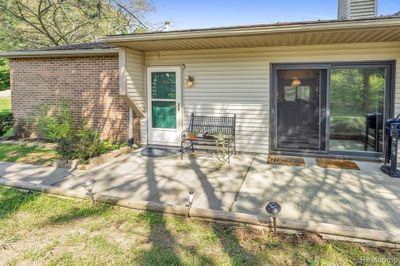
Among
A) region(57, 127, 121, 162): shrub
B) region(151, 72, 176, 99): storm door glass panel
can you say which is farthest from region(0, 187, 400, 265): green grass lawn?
region(151, 72, 176, 99): storm door glass panel

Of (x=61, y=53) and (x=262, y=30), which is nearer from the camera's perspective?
(x=262, y=30)

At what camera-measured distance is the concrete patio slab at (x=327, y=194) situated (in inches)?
139

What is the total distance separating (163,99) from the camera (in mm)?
7598

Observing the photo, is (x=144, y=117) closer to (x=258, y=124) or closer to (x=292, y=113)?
(x=258, y=124)

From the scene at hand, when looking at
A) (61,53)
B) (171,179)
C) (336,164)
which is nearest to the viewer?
(171,179)

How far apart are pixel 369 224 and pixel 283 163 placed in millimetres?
2757

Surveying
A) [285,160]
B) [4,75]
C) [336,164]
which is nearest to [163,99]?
[285,160]

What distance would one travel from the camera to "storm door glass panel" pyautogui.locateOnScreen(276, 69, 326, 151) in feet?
21.5

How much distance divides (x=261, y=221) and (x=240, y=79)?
165 inches

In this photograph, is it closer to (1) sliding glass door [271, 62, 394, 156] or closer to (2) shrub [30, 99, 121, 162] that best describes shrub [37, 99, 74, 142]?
(2) shrub [30, 99, 121, 162]

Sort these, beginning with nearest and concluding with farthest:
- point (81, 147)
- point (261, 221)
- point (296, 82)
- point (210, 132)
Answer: point (261, 221), point (81, 147), point (296, 82), point (210, 132)

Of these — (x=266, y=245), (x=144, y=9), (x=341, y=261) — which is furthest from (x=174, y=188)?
(x=144, y=9)

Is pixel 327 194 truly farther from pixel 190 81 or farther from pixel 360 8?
pixel 360 8

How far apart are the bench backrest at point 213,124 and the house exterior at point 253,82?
0.50 feet
